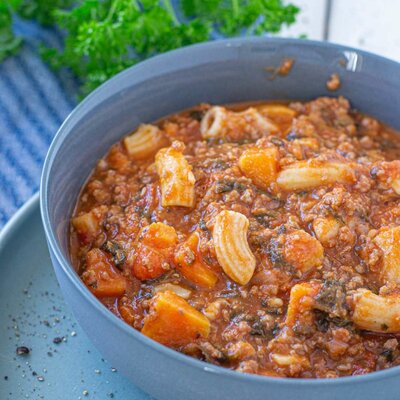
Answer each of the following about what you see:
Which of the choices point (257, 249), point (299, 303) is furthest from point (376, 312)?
point (257, 249)

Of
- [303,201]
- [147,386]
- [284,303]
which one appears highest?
[303,201]

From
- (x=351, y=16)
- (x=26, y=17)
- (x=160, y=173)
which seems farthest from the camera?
(x=351, y=16)

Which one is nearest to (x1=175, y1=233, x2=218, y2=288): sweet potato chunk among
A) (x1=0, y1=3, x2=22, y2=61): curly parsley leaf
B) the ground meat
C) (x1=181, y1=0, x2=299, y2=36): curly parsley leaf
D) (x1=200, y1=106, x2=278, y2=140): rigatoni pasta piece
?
the ground meat

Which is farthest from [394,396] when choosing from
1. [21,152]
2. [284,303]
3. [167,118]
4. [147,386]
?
[21,152]

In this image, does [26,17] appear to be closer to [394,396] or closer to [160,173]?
[160,173]

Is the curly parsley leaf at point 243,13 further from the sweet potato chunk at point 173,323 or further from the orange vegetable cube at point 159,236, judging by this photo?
the sweet potato chunk at point 173,323

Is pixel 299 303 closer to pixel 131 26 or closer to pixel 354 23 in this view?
pixel 131 26
